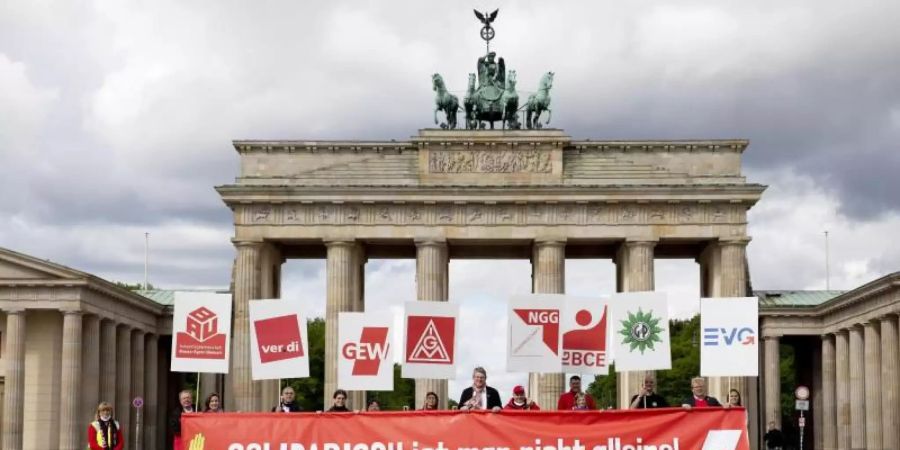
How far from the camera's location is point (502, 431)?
24141 mm

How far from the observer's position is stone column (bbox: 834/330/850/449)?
7525cm

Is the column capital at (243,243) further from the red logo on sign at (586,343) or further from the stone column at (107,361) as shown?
the red logo on sign at (586,343)

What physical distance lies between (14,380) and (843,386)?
41044mm

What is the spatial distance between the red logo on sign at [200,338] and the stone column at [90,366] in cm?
3966

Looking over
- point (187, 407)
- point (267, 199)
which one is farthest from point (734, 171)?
point (187, 407)

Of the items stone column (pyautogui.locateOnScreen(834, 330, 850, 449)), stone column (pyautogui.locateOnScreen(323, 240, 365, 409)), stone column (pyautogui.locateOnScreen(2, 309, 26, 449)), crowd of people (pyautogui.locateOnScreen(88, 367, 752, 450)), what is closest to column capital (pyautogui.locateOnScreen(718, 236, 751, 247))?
stone column (pyautogui.locateOnScreen(834, 330, 850, 449))

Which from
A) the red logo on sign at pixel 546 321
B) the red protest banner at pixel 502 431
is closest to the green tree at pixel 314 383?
the red logo on sign at pixel 546 321

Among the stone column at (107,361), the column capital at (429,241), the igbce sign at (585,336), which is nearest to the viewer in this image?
the igbce sign at (585,336)

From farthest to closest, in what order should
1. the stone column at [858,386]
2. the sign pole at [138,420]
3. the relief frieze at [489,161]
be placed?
the relief frieze at [489,161]
the sign pole at [138,420]
the stone column at [858,386]

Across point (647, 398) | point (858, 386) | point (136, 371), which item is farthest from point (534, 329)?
point (136, 371)

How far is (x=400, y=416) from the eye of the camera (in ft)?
80.1

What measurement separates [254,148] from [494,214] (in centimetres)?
1370

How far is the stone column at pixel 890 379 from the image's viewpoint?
2478 inches

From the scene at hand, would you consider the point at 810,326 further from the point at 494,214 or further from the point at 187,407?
the point at 187,407
